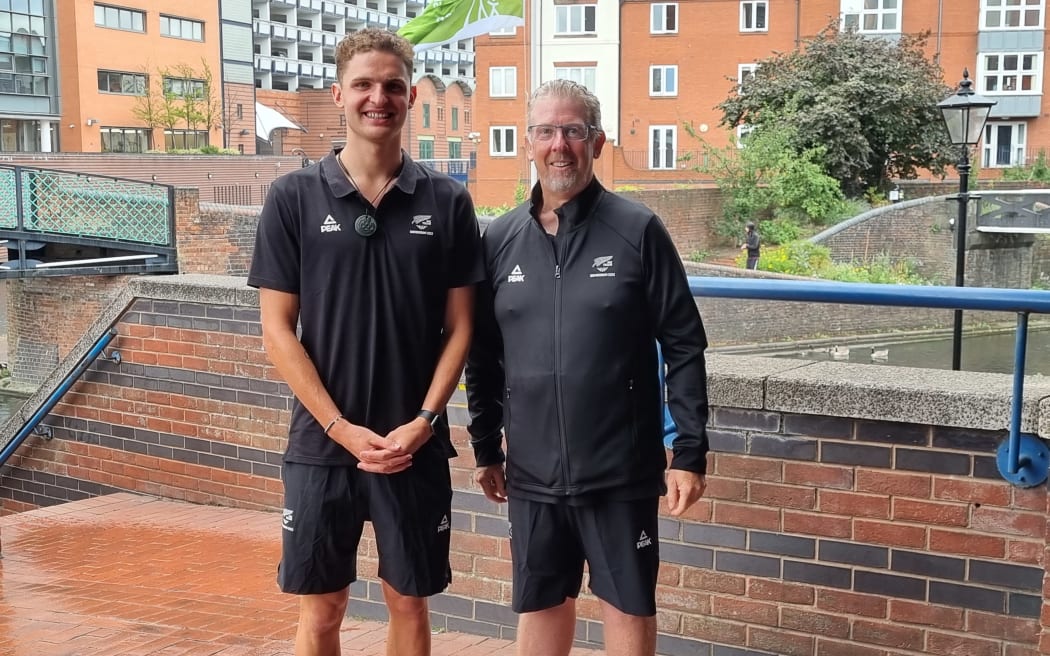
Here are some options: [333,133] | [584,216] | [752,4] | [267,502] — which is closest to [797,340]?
[267,502]

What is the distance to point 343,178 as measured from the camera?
3.12 metres

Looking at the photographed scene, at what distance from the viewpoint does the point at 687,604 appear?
4.15 metres

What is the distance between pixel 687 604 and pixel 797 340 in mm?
7948

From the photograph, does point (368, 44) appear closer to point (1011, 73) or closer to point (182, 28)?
point (1011, 73)

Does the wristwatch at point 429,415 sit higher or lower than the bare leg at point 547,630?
higher

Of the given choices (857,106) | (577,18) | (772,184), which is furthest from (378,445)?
(577,18)

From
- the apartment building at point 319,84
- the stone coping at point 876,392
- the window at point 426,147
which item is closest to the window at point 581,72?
the apartment building at point 319,84

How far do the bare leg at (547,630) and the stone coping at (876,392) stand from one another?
106 cm

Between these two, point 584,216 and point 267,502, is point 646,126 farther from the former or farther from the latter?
point 584,216

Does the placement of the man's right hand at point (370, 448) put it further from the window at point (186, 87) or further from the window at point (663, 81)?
the window at point (186, 87)

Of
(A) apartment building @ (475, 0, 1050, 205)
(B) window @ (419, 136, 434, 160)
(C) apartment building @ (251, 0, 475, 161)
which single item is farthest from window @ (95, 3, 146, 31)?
(B) window @ (419, 136, 434, 160)

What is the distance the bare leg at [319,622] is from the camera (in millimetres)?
3258

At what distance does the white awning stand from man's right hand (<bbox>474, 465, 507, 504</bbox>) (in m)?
60.5

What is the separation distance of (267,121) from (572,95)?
6218cm
